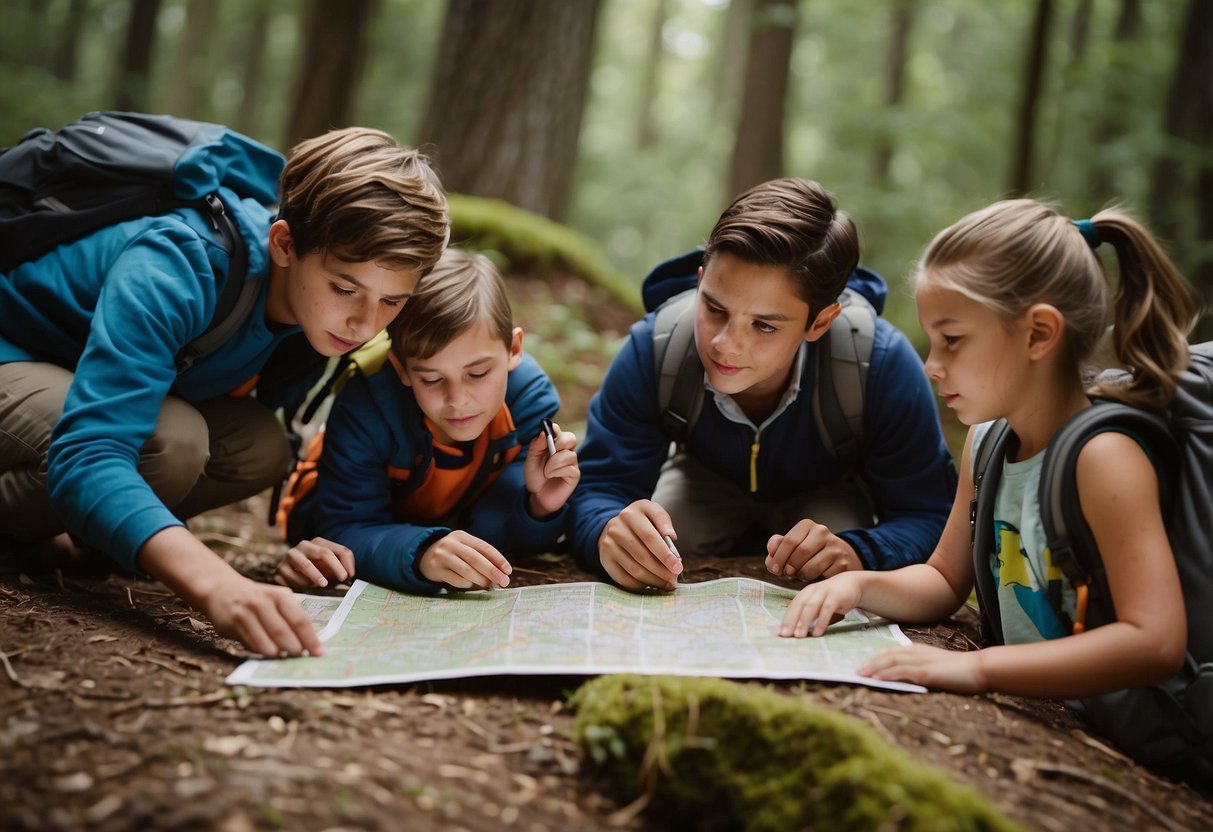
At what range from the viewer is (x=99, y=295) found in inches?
106

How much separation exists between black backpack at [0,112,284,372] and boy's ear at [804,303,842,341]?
1788 millimetres

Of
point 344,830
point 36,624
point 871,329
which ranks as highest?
point 871,329

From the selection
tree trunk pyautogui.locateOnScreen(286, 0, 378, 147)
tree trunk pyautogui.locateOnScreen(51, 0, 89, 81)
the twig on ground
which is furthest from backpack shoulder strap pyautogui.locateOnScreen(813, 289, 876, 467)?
tree trunk pyautogui.locateOnScreen(51, 0, 89, 81)

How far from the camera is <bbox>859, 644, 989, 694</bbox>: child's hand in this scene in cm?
212

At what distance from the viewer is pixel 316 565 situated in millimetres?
2877

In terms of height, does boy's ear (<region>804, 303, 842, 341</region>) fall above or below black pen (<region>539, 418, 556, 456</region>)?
above

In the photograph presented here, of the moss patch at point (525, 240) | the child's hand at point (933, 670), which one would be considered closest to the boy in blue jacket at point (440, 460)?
the child's hand at point (933, 670)

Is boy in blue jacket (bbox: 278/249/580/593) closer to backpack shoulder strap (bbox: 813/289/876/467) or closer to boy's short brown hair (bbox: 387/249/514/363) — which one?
boy's short brown hair (bbox: 387/249/514/363)

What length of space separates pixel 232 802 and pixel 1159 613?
189cm

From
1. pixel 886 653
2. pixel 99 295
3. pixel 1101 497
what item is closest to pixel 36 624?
pixel 99 295

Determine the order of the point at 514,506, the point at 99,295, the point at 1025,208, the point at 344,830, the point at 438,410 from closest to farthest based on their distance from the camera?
the point at 344,830 < the point at 1025,208 < the point at 99,295 < the point at 438,410 < the point at 514,506

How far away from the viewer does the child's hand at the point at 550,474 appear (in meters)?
3.01

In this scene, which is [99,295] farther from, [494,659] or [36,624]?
[494,659]

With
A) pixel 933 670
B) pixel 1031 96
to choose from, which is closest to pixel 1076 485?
pixel 933 670
